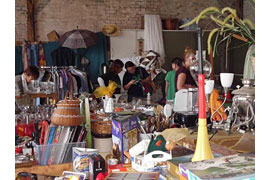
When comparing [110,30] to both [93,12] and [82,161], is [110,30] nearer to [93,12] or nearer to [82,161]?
[93,12]

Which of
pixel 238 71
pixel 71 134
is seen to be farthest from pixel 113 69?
pixel 238 71

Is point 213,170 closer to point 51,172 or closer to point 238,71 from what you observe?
point 51,172

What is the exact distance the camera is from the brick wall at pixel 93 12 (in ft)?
28.4

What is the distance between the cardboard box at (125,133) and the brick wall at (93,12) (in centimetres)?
688

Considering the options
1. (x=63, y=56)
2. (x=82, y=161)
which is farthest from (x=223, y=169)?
(x=63, y=56)

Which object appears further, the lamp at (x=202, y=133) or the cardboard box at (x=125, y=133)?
the cardboard box at (x=125, y=133)

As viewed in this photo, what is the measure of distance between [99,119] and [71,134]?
0.54 metres

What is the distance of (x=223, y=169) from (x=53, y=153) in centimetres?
173

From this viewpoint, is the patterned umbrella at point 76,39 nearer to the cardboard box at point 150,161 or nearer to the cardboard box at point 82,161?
the cardboard box at point 82,161

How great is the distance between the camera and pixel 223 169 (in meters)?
1.07

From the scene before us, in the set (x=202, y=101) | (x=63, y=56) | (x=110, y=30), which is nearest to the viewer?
(x=202, y=101)

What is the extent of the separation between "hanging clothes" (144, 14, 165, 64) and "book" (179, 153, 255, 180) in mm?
7626

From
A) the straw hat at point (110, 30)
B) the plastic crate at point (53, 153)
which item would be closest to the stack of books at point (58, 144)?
the plastic crate at point (53, 153)

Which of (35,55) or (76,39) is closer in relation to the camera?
(76,39)
